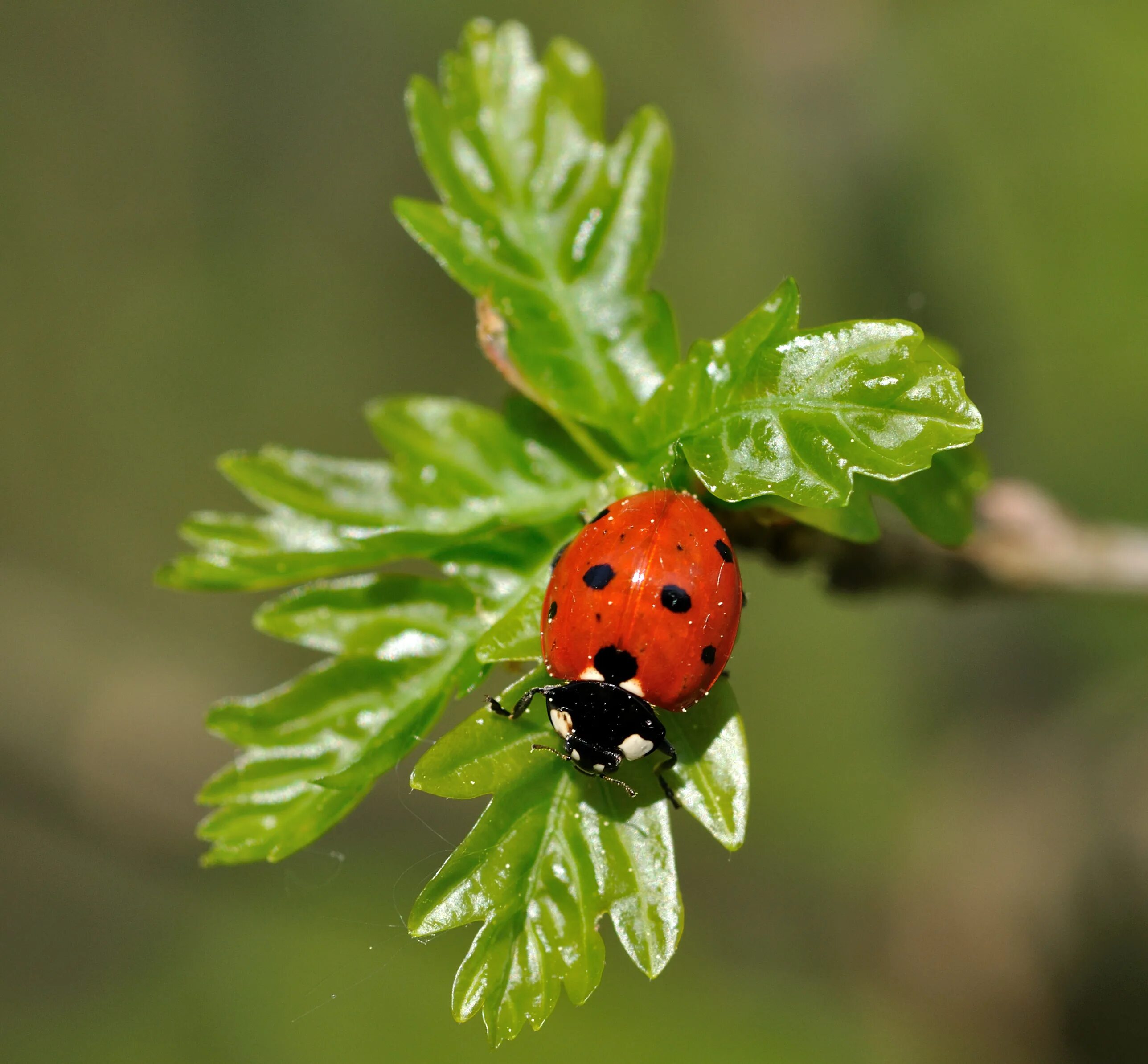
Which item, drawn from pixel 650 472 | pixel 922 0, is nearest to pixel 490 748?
pixel 650 472

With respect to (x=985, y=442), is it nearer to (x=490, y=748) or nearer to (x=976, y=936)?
(x=976, y=936)

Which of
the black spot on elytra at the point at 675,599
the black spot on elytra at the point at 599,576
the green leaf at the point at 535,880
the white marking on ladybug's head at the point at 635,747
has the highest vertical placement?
the black spot on elytra at the point at 599,576

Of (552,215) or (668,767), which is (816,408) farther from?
(552,215)

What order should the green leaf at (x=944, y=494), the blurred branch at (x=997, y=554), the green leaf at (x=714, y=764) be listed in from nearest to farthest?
1. the green leaf at (x=714, y=764)
2. the green leaf at (x=944, y=494)
3. the blurred branch at (x=997, y=554)

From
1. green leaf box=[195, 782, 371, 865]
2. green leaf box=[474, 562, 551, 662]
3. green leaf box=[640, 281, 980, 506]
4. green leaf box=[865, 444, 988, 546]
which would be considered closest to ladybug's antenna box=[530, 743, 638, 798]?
green leaf box=[474, 562, 551, 662]

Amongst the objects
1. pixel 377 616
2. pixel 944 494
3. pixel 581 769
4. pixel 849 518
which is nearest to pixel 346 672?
pixel 377 616

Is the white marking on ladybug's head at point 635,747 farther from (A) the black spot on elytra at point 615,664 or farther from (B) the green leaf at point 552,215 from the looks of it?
(B) the green leaf at point 552,215

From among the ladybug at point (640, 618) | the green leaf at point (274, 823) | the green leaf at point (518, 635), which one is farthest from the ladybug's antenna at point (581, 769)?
the green leaf at point (274, 823)
